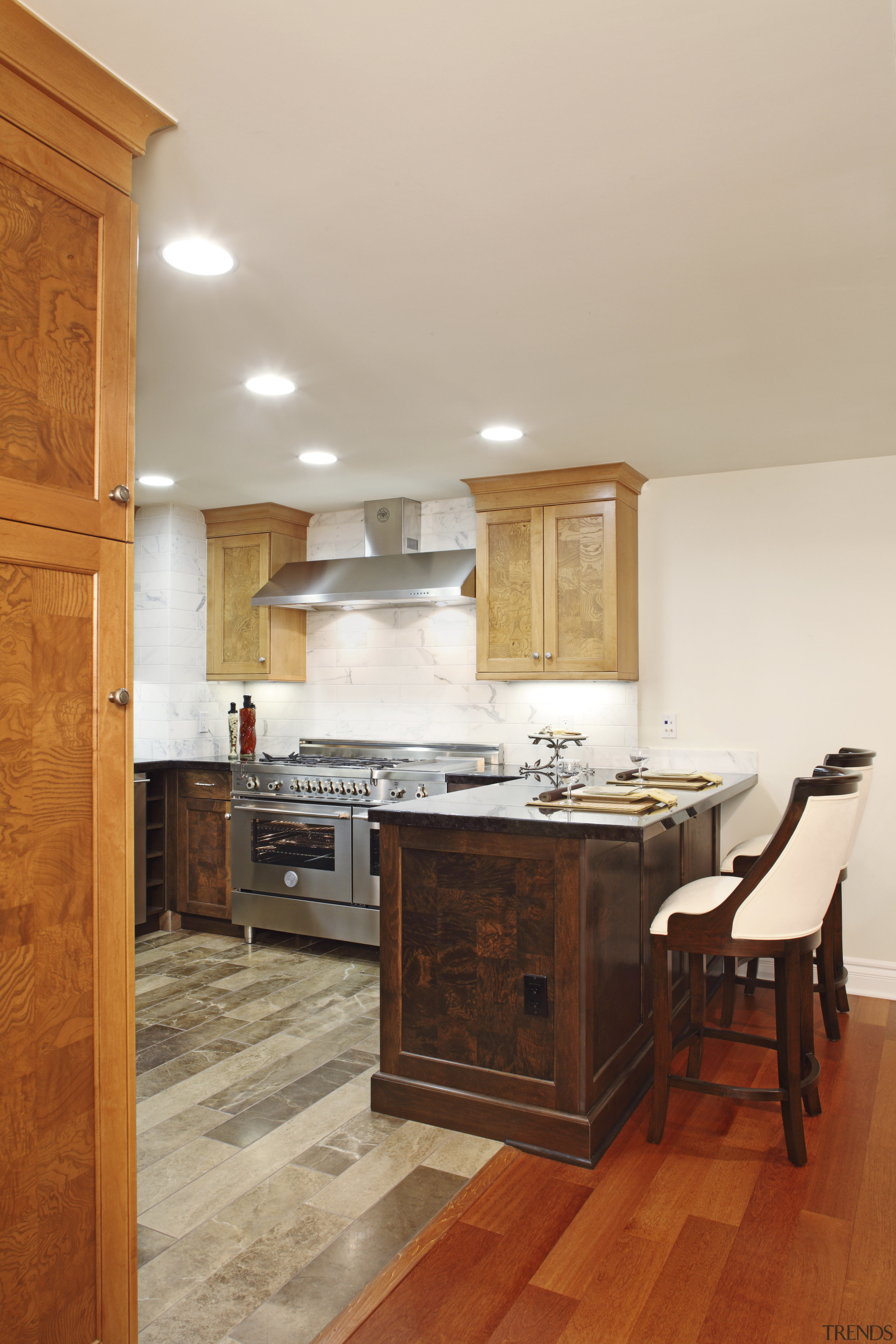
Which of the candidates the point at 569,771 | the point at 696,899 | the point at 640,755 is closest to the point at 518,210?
the point at 696,899

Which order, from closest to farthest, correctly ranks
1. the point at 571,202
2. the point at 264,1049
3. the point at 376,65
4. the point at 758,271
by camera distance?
the point at 376,65
the point at 571,202
the point at 758,271
the point at 264,1049

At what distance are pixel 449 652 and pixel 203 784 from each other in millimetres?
1617

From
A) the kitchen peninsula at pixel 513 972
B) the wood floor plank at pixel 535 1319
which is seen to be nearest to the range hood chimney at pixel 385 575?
the kitchen peninsula at pixel 513 972

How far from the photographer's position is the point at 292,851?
4.94 meters

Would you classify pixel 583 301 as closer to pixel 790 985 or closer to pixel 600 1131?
pixel 790 985

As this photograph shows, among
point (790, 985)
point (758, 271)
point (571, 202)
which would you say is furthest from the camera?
point (790, 985)

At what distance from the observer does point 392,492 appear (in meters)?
5.19

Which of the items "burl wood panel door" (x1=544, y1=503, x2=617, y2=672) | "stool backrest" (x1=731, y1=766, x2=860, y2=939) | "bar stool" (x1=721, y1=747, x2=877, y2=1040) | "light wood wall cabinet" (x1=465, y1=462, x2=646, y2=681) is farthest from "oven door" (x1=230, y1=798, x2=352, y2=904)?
"stool backrest" (x1=731, y1=766, x2=860, y2=939)

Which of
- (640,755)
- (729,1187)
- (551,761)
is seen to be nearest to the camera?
(729,1187)

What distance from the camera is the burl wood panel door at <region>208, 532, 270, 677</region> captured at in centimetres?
556

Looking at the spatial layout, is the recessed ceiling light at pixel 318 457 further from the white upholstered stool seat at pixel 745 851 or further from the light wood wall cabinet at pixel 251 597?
the white upholstered stool seat at pixel 745 851

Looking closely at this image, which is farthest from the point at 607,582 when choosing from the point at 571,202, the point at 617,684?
the point at 571,202

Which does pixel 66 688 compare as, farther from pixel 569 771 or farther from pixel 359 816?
pixel 359 816

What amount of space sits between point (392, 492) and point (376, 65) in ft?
11.6
